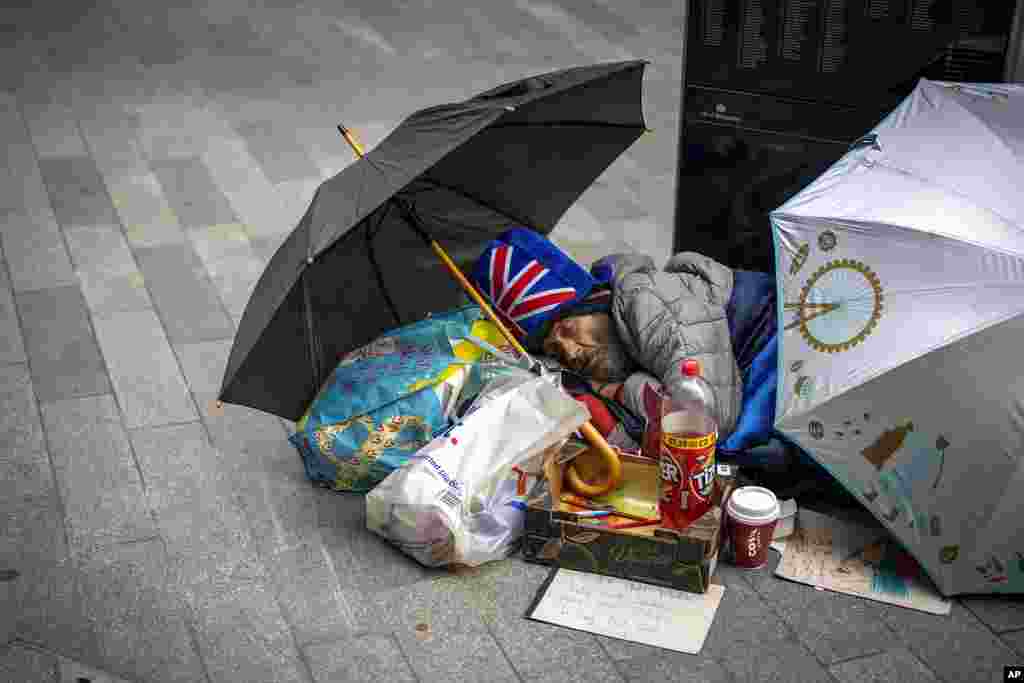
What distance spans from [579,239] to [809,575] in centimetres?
279

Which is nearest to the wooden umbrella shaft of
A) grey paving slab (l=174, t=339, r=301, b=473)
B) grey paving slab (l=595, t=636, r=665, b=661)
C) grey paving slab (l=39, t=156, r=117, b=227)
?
grey paving slab (l=595, t=636, r=665, b=661)

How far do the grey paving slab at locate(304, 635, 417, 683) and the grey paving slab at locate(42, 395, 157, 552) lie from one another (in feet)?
2.91

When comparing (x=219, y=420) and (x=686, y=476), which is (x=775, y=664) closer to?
(x=686, y=476)

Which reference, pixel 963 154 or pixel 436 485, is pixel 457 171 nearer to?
pixel 436 485

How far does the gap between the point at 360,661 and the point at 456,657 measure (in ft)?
0.90

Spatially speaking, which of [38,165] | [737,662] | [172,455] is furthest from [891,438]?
[38,165]

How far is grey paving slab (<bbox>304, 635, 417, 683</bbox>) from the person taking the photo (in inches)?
141

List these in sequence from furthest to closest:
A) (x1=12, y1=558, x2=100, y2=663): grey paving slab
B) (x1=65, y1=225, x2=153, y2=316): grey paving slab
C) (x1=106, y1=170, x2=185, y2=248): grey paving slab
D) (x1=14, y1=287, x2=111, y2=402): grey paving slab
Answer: (x1=106, y1=170, x2=185, y2=248): grey paving slab
(x1=65, y1=225, x2=153, y2=316): grey paving slab
(x1=14, y1=287, x2=111, y2=402): grey paving slab
(x1=12, y1=558, x2=100, y2=663): grey paving slab

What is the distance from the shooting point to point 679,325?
4348mm

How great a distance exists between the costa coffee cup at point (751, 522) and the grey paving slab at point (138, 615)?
1629mm

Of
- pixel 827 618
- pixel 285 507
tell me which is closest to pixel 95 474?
pixel 285 507

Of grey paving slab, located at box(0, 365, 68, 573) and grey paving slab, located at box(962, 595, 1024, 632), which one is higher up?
grey paving slab, located at box(0, 365, 68, 573)

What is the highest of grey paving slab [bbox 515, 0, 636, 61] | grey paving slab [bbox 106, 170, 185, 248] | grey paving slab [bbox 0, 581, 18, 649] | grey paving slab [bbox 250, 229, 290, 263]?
grey paving slab [bbox 515, 0, 636, 61]

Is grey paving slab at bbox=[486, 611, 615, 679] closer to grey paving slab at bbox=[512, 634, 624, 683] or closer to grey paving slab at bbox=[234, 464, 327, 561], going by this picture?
grey paving slab at bbox=[512, 634, 624, 683]
